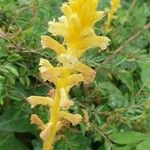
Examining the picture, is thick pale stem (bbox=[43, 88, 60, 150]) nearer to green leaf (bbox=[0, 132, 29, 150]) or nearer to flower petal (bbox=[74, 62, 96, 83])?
flower petal (bbox=[74, 62, 96, 83])

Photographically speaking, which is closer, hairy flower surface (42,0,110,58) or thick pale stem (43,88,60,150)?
hairy flower surface (42,0,110,58)

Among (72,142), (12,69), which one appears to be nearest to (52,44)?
(12,69)

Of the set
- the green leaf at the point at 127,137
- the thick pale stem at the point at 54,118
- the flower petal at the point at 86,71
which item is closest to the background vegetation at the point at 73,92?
the green leaf at the point at 127,137

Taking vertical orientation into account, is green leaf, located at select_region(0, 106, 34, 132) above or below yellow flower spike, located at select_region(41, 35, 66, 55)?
below

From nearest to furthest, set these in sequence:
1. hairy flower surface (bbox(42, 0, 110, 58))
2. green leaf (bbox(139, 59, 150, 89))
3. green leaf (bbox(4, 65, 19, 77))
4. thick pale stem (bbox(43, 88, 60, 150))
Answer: hairy flower surface (bbox(42, 0, 110, 58)), thick pale stem (bbox(43, 88, 60, 150)), green leaf (bbox(4, 65, 19, 77)), green leaf (bbox(139, 59, 150, 89))

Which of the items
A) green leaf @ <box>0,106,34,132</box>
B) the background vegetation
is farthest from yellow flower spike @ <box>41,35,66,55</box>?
green leaf @ <box>0,106,34,132</box>

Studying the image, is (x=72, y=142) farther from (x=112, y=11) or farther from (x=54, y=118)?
(x=112, y=11)

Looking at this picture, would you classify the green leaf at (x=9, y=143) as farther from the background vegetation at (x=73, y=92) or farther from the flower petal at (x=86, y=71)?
the flower petal at (x=86, y=71)

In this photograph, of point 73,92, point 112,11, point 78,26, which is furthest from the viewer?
point 112,11
